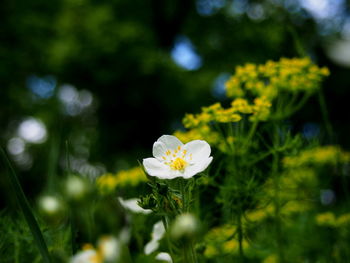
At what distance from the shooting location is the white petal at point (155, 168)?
802 millimetres

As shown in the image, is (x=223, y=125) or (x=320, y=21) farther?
(x=320, y=21)

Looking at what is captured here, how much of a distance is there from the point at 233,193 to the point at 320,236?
0.93 m

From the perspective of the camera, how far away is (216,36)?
9.44 m

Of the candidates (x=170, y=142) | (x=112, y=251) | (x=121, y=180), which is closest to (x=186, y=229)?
(x=112, y=251)

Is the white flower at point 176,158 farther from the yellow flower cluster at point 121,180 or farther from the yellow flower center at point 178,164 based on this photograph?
the yellow flower cluster at point 121,180

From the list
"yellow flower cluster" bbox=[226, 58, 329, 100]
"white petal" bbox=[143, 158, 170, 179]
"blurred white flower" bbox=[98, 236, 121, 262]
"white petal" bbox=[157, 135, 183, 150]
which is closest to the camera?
"blurred white flower" bbox=[98, 236, 121, 262]

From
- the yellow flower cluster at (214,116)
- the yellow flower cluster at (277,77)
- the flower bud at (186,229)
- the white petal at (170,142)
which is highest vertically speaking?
the yellow flower cluster at (277,77)

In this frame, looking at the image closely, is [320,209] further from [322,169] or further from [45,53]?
[45,53]

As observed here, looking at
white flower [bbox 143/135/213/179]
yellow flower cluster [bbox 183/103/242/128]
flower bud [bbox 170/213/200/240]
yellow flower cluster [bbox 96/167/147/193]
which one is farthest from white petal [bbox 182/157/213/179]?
yellow flower cluster [bbox 96/167/147/193]

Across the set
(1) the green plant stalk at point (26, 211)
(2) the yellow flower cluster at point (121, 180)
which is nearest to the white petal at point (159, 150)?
(1) the green plant stalk at point (26, 211)

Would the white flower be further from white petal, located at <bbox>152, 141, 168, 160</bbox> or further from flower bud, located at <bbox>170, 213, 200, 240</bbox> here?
flower bud, located at <bbox>170, 213, 200, 240</bbox>

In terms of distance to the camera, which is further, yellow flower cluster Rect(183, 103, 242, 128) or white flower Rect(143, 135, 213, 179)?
yellow flower cluster Rect(183, 103, 242, 128)

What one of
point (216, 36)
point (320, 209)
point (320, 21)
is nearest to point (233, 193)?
point (320, 209)

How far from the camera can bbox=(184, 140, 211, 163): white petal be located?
87cm
